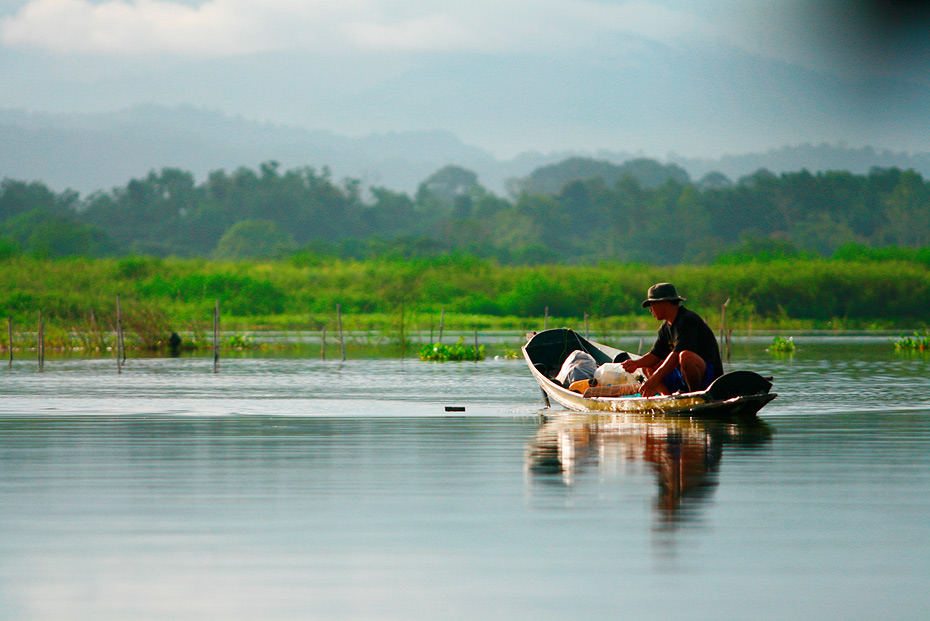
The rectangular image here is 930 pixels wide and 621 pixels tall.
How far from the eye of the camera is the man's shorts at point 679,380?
11.3 meters

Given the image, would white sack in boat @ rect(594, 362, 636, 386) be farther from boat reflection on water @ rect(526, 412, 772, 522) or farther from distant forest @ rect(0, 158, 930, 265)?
distant forest @ rect(0, 158, 930, 265)

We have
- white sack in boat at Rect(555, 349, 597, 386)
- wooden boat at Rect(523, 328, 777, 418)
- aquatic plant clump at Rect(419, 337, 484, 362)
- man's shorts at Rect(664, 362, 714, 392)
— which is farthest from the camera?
aquatic plant clump at Rect(419, 337, 484, 362)

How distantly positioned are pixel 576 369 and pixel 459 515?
648 centimetres

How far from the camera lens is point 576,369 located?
12.7 metres

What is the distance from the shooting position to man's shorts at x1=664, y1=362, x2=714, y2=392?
1131cm

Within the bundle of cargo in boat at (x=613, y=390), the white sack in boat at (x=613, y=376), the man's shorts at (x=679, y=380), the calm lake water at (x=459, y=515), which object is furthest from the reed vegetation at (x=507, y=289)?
the calm lake water at (x=459, y=515)

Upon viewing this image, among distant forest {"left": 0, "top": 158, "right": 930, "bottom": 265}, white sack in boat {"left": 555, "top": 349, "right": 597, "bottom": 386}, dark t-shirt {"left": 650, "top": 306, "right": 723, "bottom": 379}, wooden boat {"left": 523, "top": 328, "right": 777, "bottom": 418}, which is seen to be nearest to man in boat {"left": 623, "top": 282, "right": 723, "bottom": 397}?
dark t-shirt {"left": 650, "top": 306, "right": 723, "bottom": 379}

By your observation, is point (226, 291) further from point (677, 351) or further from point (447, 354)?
point (677, 351)

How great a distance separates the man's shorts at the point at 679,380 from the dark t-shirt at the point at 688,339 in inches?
1.8

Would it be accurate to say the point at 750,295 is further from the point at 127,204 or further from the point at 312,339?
the point at 127,204

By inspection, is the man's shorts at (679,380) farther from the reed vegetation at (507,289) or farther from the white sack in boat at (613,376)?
the reed vegetation at (507,289)

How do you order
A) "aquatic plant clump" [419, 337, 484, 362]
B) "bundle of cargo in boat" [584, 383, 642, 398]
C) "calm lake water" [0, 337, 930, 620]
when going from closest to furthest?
"calm lake water" [0, 337, 930, 620] → "bundle of cargo in boat" [584, 383, 642, 398] → "aquatic plant clump" [419, 337, 484, 362]

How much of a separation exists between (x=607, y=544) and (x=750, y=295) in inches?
1886

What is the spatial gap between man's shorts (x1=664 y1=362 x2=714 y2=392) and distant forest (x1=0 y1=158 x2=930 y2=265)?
62668mm
